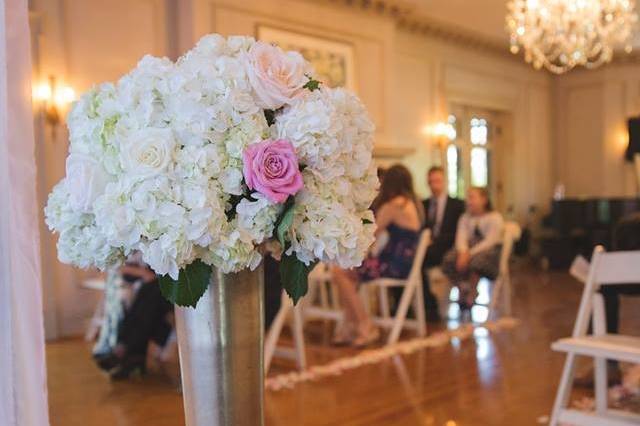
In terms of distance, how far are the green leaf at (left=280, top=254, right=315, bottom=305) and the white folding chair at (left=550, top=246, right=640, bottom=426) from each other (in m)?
1.99

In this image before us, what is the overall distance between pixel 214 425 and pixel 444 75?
922cm

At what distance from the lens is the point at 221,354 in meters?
0.99

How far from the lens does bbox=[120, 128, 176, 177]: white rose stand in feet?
3.05

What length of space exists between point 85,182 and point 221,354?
323mm

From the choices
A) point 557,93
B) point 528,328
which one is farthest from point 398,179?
point 557,93

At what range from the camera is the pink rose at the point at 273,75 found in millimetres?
980

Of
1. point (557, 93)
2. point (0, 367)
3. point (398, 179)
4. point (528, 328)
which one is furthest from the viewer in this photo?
point (557, 93)

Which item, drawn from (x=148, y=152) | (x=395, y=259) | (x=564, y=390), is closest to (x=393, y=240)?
(x=395, y=259)

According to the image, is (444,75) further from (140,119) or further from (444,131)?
(140,119)

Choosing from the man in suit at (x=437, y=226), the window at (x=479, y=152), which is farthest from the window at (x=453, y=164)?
the man in suit at (x=437, y=226)

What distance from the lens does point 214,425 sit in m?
0.98

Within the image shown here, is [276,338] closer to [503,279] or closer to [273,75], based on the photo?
[503,279]

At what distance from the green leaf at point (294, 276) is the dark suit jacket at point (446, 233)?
538 cm

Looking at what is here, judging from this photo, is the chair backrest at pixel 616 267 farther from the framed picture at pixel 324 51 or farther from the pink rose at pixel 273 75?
the framed picture at pixel 324 51
